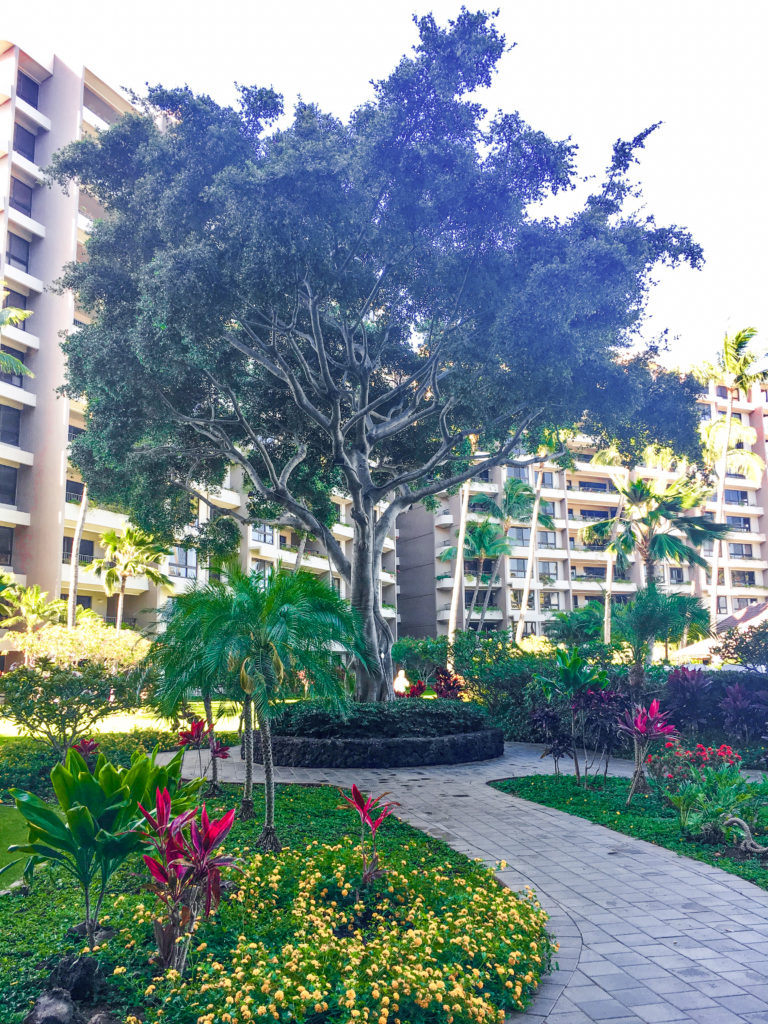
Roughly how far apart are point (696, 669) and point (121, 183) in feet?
54.5

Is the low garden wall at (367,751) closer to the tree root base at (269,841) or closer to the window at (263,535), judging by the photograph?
the tree root base at (269,841)

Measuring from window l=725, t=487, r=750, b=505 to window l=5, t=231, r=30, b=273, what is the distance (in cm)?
5606

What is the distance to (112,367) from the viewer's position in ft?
56.3

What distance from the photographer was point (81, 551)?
36906 millimetres

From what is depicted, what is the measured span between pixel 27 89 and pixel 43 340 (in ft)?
43.8

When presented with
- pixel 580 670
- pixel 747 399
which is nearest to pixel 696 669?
pixel 580 670

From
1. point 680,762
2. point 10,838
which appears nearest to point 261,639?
point 10,838

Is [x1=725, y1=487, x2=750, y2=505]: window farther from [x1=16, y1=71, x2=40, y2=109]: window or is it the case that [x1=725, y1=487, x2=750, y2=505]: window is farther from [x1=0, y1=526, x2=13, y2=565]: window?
A: [x1=16, y1=71, x2=40, y2=109]: window

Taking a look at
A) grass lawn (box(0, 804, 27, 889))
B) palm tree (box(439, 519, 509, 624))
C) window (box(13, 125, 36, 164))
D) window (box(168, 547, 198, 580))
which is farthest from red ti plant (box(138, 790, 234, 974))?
palm tree (box(439, 519, 509, 624))

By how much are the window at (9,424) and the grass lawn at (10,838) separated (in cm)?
2681

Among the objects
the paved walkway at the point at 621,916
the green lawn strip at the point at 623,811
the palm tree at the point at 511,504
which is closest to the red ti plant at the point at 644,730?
the green lawn strip at the point at 623,811

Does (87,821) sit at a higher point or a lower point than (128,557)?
lower

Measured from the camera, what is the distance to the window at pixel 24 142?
37.4 metres

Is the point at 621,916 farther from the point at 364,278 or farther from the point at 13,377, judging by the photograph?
the point at 13,377
